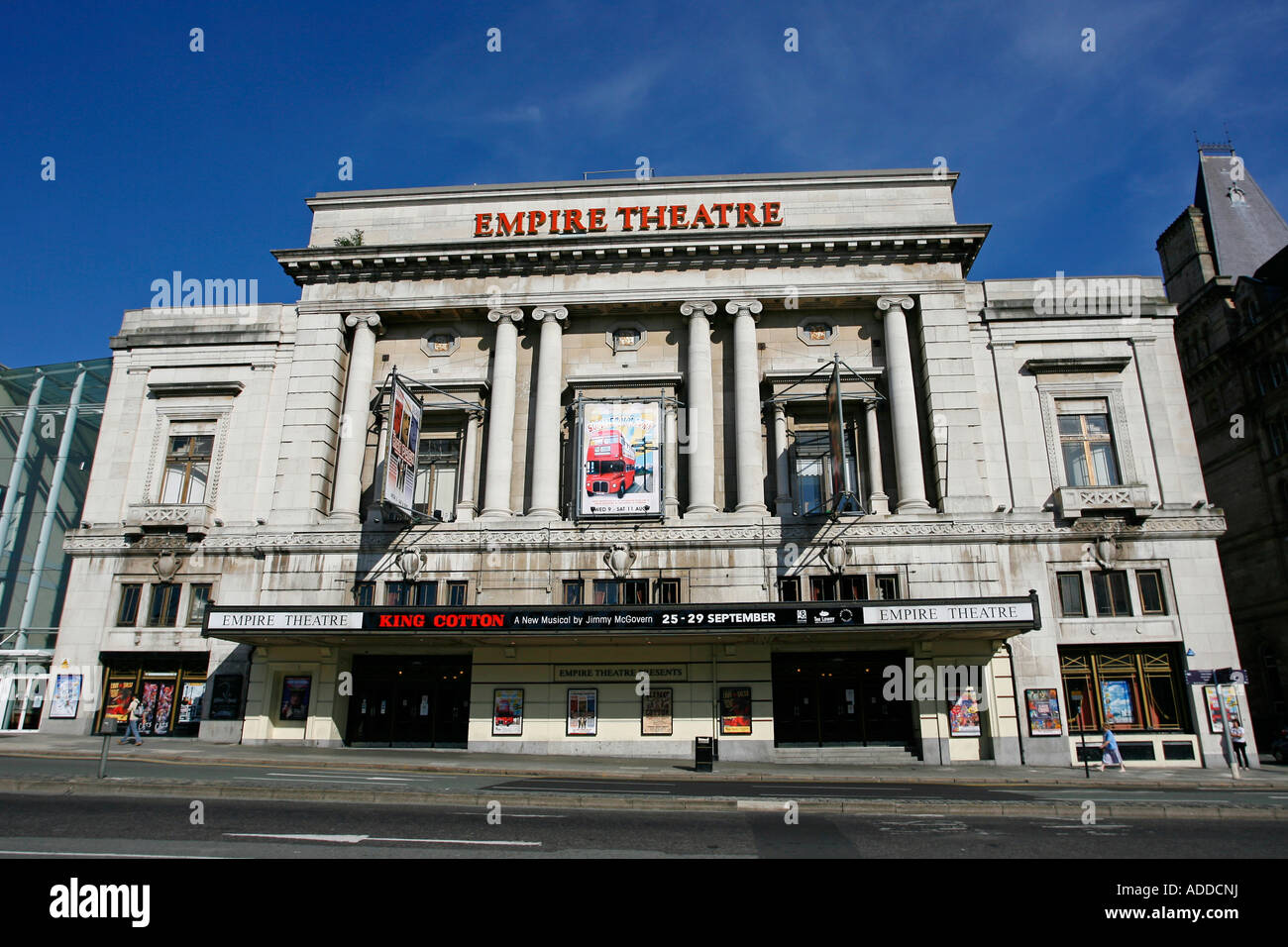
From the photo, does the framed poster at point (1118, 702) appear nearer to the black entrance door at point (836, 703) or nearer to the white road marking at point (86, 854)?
the black entrance door at point (836, 703)

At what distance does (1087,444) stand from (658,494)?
17720mm

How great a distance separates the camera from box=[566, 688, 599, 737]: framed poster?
2847 cm

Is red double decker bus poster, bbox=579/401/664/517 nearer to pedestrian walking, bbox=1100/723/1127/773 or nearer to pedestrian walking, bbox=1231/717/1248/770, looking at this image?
pedestrian walking, bbox=1100/723/1127/773

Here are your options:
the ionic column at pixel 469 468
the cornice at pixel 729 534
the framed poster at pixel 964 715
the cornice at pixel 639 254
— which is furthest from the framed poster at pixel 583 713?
the cornice at pixel 639 254

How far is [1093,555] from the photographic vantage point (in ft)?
96.2

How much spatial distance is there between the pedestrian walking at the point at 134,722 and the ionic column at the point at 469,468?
13340 millimetres

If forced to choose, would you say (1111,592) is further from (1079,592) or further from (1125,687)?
(1125,687)

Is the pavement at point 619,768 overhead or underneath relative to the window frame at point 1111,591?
underneath

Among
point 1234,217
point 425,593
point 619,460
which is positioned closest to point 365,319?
point 425,593

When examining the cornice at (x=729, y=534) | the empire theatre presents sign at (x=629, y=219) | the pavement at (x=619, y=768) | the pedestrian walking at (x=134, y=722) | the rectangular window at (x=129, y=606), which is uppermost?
the empire theatre presents sign at (x=629, y=219)

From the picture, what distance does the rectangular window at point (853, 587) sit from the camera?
1134 inches

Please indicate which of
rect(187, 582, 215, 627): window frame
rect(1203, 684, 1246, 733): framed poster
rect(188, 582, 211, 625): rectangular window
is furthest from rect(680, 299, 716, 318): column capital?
rect(1203, 684, 1246, 733): framed poster
